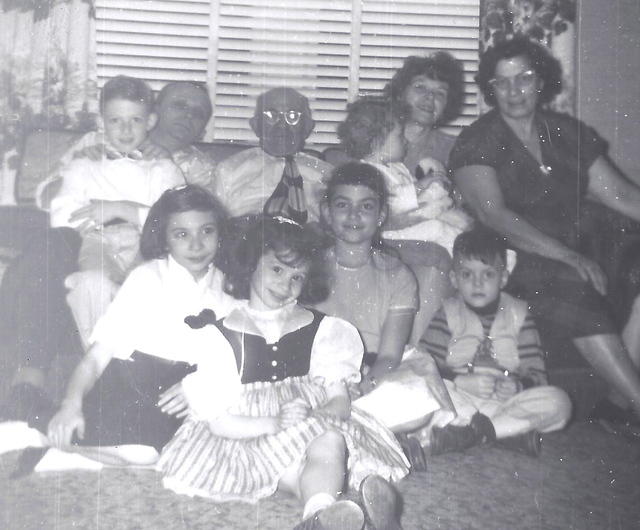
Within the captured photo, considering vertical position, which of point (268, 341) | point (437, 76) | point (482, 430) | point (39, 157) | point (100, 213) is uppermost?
point (437, 76)

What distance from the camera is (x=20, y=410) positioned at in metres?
1.59

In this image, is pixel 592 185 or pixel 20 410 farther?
pixel 592 185

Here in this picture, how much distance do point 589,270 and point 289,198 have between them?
0.75 m

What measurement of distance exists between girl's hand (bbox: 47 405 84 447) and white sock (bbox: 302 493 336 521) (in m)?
0.50

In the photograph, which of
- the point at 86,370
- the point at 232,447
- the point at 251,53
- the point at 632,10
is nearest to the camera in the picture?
the point at 232,447

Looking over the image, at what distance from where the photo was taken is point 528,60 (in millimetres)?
1848

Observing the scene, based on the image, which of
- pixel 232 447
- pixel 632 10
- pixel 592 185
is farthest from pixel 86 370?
pixel 632 10

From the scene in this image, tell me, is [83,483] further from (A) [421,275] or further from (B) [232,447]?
(A) [421,275]

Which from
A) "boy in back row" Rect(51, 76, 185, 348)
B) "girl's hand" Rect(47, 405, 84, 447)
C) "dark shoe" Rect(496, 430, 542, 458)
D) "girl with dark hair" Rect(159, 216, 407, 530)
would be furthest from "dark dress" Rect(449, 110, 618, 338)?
"girl's hand" Rect(47, 405, 84, 447)

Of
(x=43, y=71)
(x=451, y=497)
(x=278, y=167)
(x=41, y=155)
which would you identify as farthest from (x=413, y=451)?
(x=43, y=71)

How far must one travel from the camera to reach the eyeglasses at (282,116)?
5.75ft

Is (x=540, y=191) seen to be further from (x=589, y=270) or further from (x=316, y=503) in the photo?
(x=316, y=503)

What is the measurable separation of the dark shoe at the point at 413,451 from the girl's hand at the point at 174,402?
474 millimetres

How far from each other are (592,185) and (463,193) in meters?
0.36
